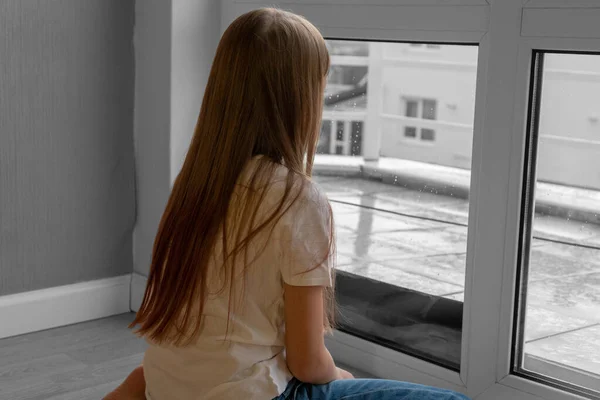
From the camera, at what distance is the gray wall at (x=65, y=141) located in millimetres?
2100

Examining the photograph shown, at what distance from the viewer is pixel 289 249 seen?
1.13m

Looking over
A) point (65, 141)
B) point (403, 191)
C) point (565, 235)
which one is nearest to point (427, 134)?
point (403, 191)

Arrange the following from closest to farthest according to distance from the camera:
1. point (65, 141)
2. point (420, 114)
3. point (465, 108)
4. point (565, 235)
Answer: point (565, 235) → point (465, 108) → point (420, 114) → point (65, 141)

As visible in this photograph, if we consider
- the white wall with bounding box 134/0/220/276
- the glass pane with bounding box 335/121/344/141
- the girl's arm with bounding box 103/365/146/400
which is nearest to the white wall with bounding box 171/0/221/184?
the white wall with bounding box 134/0/220/276

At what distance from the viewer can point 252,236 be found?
1122 mm

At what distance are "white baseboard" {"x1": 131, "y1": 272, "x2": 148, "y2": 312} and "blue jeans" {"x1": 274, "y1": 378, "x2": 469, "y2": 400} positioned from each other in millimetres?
1224

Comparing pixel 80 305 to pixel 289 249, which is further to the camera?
pixel 80 305

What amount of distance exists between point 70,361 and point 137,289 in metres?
0.41

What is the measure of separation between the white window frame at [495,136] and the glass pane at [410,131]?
0.67 ft

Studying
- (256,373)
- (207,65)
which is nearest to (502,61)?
(256,373)

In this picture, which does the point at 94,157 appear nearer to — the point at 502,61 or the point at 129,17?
the point at 129,17

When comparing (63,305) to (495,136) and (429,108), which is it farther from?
(495,136)

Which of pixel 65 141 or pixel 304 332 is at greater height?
pixel 65 141

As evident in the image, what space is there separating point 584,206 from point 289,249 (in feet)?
2.29
